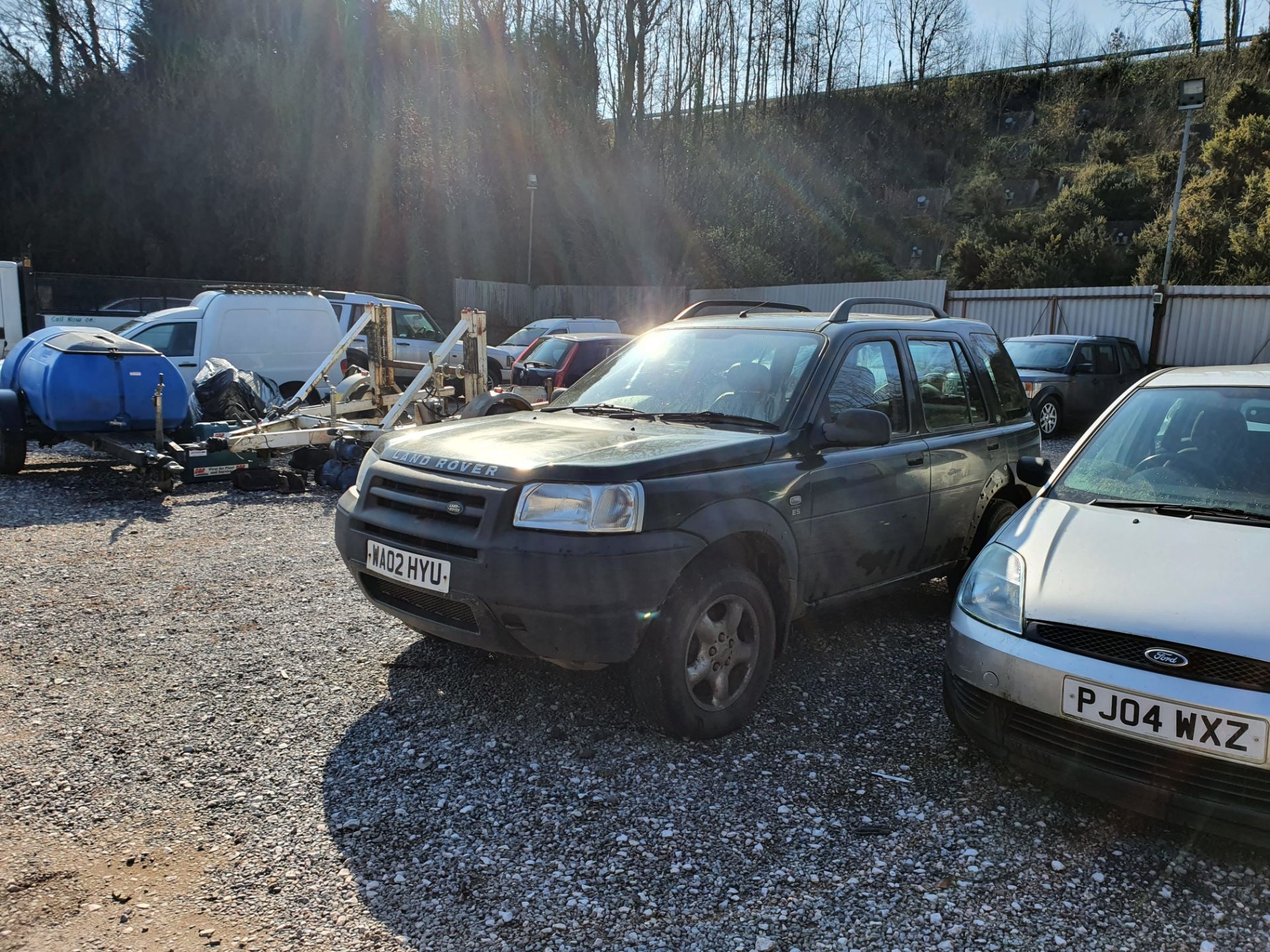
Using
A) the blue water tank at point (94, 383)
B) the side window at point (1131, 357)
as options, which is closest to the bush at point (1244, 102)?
the side window at point (1131, 357)

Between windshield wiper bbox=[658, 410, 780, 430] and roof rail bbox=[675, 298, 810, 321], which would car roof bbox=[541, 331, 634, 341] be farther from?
windshield wiper bbox=[658, 410, 780, 430]

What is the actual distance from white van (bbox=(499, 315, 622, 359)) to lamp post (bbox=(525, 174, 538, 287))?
1250 cm

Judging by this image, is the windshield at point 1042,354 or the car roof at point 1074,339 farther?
the car roof at point 1074,339

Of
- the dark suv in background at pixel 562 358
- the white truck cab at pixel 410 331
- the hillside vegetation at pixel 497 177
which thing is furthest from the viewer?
the hillside vegetation at pixel 497 177

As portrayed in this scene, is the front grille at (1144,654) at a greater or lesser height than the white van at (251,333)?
lesser

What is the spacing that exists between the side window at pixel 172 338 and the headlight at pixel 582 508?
10.5 m

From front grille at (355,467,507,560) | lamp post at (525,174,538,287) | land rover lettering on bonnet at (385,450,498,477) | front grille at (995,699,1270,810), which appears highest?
lamp post at (525,174,538,287)

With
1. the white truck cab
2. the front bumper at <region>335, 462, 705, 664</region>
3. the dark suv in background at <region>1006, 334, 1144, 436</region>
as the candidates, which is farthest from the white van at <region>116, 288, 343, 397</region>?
the dark suv in background at <region>1006, 334, 1144, 436</region>

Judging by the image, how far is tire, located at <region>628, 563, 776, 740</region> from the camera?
3.39 m

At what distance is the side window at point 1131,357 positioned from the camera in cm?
1498

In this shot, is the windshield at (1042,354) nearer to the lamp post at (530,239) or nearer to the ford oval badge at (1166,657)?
the ford oval badge at (1166,657)

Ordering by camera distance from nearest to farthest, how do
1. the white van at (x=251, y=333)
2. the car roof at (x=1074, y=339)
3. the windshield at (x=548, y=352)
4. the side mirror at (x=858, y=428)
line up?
1. the side mirror at (x=858, y=428)
2. the white van at (x=251, y=333)
3. the windshield at (x=548, y=352)
4. the car roof at (x=1074, y=339)

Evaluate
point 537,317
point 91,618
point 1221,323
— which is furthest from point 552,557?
point 537,317

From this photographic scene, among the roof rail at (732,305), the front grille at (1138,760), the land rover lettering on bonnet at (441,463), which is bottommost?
the front grille at (1138,760)
